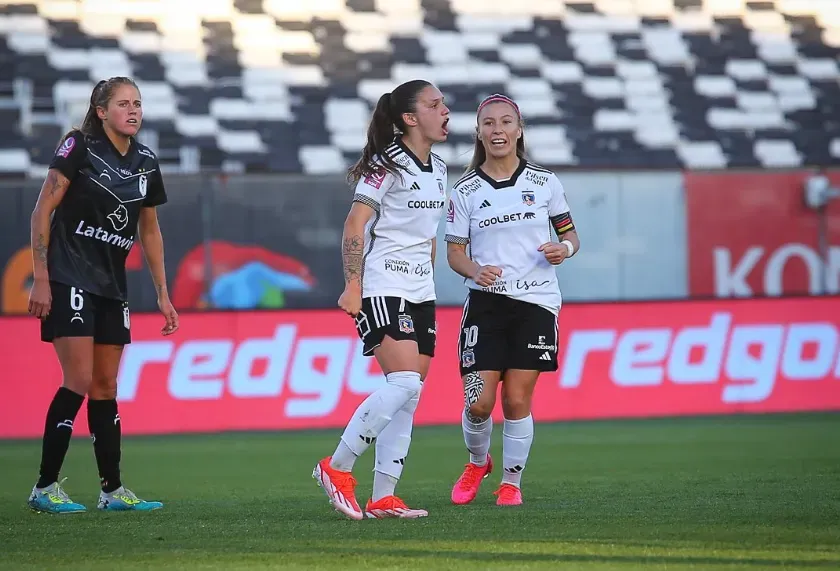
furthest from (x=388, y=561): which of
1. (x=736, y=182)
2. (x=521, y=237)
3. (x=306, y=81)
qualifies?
(x=306, y=81)

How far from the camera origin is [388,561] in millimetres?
4586

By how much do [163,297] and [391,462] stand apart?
148cm

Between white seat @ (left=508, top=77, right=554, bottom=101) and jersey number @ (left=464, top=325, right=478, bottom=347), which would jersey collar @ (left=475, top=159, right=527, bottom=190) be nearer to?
jersey number @ (left=464, top=325, right=478, bottom=347)

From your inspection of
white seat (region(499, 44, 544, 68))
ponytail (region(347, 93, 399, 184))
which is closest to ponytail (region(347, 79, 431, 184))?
ponytail (region(347, 93, 399, 184))

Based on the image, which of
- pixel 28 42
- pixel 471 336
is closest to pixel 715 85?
pixel 28 42

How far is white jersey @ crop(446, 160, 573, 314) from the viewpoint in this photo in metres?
6.53

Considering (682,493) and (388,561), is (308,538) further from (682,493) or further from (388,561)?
(682,493)

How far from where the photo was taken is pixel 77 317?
6141mm

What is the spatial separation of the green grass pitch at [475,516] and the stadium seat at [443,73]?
6.94m

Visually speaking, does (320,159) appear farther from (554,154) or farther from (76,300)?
(76,300)

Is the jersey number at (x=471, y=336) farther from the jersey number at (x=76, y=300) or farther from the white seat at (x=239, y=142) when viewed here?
the white seat at (x=239, y=142)

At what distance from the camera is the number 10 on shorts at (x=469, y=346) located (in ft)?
21.5

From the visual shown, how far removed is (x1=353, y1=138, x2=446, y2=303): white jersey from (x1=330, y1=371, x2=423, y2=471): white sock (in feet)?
1.22

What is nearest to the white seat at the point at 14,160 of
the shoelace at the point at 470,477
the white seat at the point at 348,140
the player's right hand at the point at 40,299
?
the white seat at the point at 348,140
